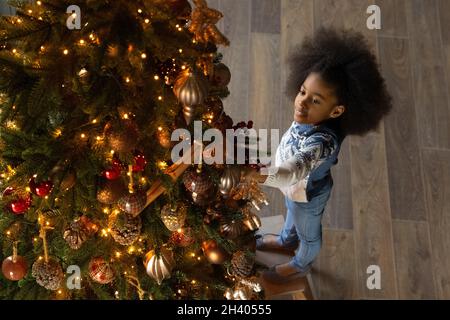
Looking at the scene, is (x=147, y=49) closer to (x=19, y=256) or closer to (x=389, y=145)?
(x=19, y=256)

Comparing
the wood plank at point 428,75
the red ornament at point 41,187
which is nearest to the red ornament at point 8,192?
the red ornament at point 41,187

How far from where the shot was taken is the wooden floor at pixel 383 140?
6.49ft

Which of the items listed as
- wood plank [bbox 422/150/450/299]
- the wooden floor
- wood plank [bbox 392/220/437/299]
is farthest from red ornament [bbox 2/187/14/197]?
wood plank [bbox 422/150/450/299]

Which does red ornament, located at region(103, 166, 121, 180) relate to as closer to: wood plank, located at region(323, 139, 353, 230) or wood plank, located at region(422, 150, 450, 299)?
wood plank, located at region(323, 139, 353, 230)

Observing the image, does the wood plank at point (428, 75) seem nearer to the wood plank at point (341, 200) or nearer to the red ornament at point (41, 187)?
the wood plank at point (341, 200)

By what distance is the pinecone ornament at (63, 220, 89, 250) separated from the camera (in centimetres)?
100

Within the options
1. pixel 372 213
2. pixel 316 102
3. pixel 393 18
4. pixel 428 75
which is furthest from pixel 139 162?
pixel 393 18

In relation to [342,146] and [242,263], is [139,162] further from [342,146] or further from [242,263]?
[342,146]

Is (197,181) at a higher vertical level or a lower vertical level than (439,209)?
lower

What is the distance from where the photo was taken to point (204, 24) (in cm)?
91

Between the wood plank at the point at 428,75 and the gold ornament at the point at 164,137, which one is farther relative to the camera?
the wood plank at the point at 428,75

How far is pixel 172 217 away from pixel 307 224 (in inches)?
25.0

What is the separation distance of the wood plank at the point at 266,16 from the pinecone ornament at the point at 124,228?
66.1 inches
